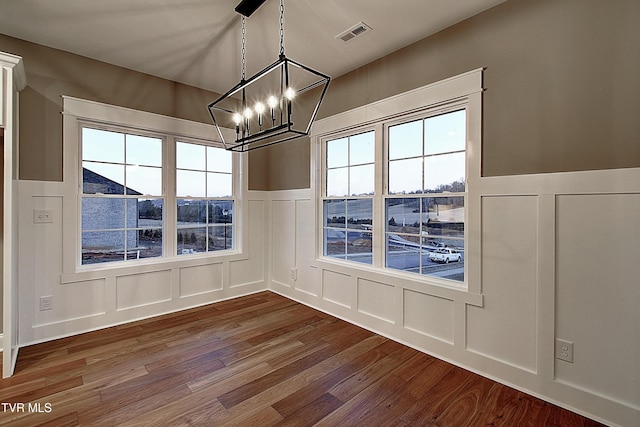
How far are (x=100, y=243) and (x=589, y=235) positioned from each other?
4324mm

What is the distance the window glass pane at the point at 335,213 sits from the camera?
11.5 ft

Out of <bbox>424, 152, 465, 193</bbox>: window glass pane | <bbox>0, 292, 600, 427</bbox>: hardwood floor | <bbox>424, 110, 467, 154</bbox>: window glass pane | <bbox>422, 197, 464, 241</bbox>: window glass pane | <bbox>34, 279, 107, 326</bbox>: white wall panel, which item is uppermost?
<bbox>424, 110, 467, 154</bbox>: window glass pane

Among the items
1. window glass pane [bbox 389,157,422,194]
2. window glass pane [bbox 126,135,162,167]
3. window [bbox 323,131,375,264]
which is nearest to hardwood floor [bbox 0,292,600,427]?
window [bbox 323,131,375,264]

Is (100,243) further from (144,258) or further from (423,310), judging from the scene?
(423,310)

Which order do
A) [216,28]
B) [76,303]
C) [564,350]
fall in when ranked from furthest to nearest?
1. [76,303]
2. [216,28]
3. [564,350]

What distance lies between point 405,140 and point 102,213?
3.32 m

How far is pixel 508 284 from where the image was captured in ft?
7.13

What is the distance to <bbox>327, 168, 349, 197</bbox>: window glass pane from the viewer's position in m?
3.49

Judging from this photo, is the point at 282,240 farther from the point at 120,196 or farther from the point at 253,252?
the point at 120,196

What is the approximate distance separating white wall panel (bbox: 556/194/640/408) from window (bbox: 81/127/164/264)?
13.0ft

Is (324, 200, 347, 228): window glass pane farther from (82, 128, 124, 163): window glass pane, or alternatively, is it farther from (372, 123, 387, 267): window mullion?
(82, 128, 124, 163): window glass pane

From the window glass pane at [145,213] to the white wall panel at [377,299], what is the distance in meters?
2.56

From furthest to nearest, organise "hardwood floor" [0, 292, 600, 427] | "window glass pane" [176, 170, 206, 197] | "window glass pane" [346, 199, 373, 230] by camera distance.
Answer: "window glass pane" [176, 170, 206, 197], "window glass pane" [346, 199, 373, 230], "hardwood floor" [0, 292, 600, 427]

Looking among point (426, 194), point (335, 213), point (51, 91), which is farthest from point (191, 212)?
point (426, 194)
